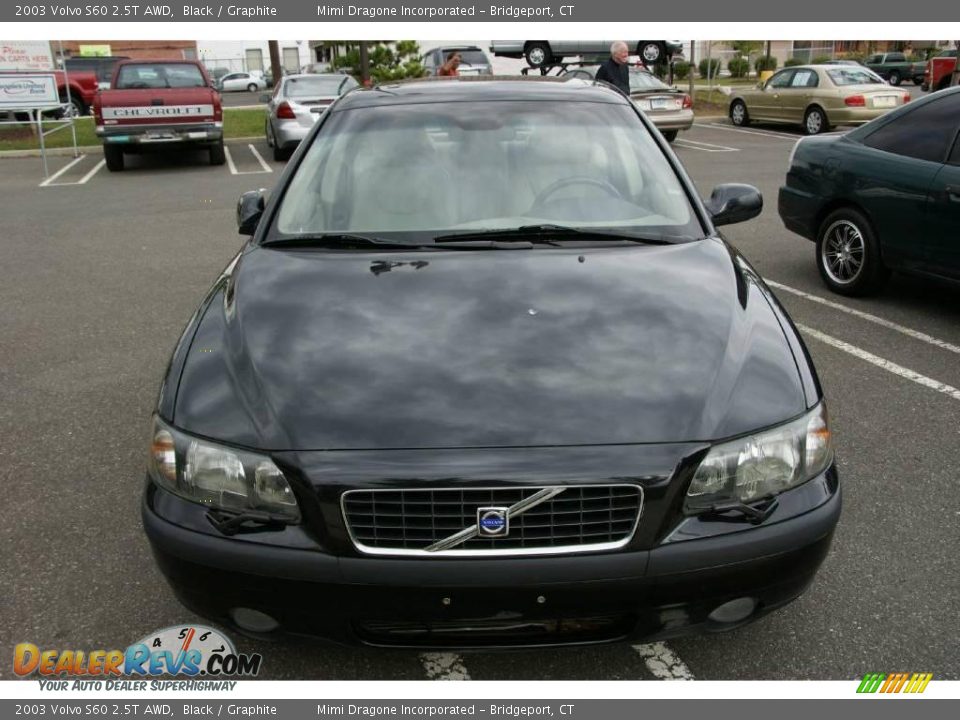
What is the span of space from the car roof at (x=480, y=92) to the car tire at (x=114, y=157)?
470 inches

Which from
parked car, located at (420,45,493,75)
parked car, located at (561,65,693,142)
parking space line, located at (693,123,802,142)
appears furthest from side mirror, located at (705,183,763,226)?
parked car, located at (420,45,493,75)

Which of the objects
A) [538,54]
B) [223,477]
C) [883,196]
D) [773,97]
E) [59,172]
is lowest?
[59,172]

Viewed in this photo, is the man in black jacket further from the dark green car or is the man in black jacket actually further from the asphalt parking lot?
the dark green car

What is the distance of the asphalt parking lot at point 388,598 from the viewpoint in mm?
2602

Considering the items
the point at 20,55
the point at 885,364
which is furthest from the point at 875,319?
the point at 20,55

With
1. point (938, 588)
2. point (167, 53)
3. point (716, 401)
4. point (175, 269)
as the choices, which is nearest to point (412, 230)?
point (716, 401)

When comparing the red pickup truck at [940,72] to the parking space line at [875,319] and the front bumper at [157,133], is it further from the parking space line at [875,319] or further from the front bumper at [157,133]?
the parking space line at [875,319]

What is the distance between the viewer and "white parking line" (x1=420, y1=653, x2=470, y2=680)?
254 centimetres

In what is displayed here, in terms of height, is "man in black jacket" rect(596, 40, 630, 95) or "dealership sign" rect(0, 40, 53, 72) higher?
"dealership sign" rect(0, 40, 53, 72)

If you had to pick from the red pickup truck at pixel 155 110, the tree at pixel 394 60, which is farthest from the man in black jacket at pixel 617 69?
the tree at pixel 394 60

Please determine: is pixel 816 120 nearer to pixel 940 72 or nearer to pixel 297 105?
pixel 940 72

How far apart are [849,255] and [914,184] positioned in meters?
0.78

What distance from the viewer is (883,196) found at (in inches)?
235

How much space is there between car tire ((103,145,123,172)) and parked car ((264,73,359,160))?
260 cm
